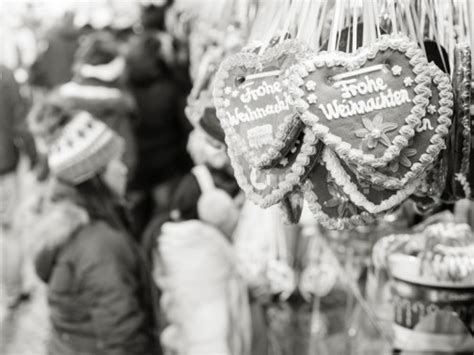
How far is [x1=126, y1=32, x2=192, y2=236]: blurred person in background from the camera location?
11.4 ft

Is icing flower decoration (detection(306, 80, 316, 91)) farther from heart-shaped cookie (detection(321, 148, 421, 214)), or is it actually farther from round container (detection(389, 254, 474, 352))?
round container (detection(389, 254, 474, 352))

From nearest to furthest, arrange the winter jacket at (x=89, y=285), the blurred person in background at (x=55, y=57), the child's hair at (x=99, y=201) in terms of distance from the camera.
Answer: the winter jacket at (x=89, y=285) < the child's hair at (x=99, y=201) < the blurred person in background at (x=55, y=57)

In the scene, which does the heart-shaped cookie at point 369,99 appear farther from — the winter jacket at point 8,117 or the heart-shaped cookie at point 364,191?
the winter jacket at point 8,117

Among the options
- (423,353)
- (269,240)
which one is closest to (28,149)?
(269,240)

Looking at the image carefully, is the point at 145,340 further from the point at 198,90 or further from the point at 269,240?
Result: the point at 198,90

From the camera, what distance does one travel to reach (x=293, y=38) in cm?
103

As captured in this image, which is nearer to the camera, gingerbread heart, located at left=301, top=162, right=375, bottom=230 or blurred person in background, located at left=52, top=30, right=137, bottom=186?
gingerbread heart, located at left=301, top=162, right=375, bottom=230

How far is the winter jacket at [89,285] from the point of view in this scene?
1.98m

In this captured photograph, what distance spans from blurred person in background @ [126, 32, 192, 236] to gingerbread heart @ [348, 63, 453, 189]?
100 inches

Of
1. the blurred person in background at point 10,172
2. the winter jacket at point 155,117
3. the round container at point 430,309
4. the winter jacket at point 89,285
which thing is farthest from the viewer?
the blurred person in background at point 10,172

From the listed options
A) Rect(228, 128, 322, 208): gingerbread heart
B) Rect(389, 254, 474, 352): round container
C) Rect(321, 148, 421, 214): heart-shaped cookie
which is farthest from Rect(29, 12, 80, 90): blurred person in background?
Rect(321, 148, 421, 214): heart-shaped cookie

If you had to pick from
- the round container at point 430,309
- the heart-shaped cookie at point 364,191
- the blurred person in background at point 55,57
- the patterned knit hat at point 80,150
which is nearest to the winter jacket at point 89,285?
the patterned knit hat at point 80,150

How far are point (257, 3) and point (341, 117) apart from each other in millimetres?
610

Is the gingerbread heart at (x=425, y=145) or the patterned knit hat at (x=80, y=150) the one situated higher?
the gingerbread heart at (x=425, y=145)
